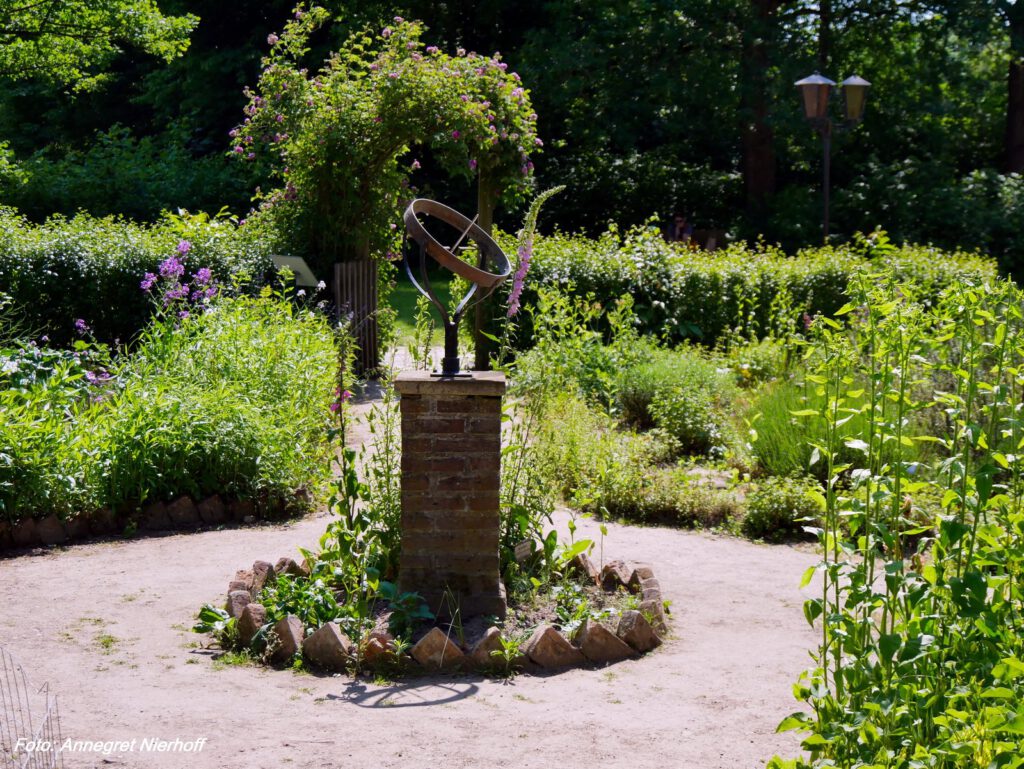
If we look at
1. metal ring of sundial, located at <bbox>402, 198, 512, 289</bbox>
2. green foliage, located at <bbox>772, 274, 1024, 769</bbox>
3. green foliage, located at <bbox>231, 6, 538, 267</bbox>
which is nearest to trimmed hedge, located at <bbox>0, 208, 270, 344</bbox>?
green foliage, located at <bbox>231, 6, 538, 267</bbox>

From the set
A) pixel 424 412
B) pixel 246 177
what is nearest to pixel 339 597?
pixel 424 412

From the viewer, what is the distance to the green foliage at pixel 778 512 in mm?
6777

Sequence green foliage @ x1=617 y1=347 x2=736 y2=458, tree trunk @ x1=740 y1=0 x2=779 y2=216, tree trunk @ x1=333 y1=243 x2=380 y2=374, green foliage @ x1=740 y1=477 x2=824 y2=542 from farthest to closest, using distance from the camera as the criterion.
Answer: tree trunk @ x1=740 y1=0 x2=779 y2=216 → tree trunk @ x1=333 y1=243 x2=380 y2=374 → green foliage @ x1=617 y1=347 x2=736 y2=458 → green foliage @ x1=740 y1=477 x2=824 y2=542

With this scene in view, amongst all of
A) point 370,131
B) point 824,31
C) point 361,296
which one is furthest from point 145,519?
point 824,31

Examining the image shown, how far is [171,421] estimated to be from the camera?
6578 millimetres

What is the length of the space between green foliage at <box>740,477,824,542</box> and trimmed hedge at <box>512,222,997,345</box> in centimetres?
483

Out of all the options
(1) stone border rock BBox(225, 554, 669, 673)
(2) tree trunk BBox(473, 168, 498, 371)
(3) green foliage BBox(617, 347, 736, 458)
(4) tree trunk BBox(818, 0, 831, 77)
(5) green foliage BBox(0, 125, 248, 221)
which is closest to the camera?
(1) stone border rock BBox(225, 554, 669, 673)

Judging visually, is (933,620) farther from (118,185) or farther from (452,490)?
(118,185)

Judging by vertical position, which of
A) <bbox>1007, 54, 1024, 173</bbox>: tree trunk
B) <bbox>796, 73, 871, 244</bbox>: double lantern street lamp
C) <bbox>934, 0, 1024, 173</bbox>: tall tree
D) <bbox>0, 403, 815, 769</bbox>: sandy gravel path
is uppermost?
<bbox>934, 0, 1024, 173</bbox>: tall tree

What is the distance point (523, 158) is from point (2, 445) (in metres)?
7.24

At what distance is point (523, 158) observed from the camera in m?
12.1

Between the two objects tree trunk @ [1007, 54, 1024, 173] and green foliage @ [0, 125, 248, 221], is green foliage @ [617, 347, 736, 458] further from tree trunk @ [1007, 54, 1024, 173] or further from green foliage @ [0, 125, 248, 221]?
tree trunk @ [1007, 54, 1024, 173]

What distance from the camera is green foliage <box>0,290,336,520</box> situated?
20.3 ft

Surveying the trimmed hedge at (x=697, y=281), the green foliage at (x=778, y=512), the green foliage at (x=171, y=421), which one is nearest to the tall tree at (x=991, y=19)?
the trimmed hedge at (x=697, y=281)
